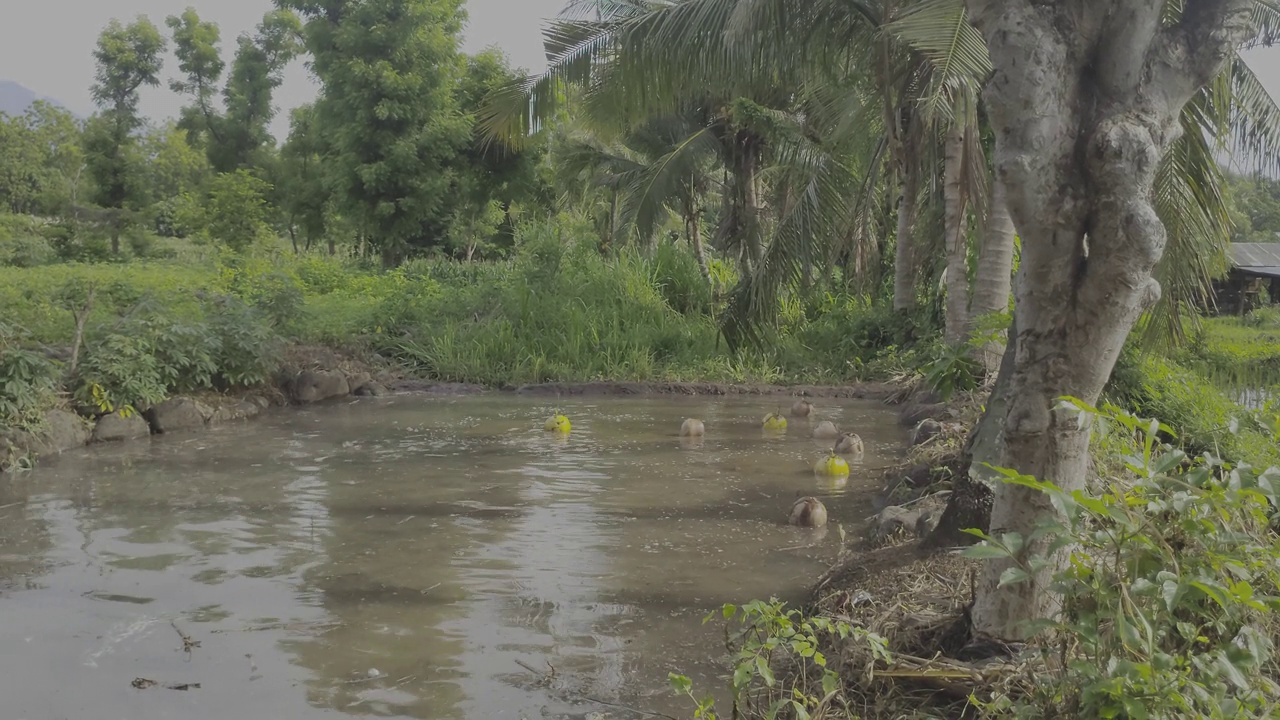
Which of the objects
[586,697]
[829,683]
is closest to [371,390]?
[586,697]

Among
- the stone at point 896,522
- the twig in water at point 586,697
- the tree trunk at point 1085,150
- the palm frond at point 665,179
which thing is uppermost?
the palm frond at point 665,179

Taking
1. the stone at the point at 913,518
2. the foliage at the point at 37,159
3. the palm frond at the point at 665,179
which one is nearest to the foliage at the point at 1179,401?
the stone at the point at 913,518

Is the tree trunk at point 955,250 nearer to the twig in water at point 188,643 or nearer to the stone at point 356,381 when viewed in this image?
the stone at point 356,381

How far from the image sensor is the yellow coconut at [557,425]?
35.2 ft

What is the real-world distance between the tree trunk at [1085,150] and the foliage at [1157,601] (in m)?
0.28

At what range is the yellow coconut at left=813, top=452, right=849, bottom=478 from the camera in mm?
8406

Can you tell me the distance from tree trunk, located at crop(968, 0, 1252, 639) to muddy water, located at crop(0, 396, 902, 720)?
6.49 ft

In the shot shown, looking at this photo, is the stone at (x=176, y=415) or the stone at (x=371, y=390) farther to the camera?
the stone at (x=371, y=390)

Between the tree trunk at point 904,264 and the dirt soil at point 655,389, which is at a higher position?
the tree trunk at point 904,264

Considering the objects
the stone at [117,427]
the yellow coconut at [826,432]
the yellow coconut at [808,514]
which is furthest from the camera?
the yellow coconut at [826,432]

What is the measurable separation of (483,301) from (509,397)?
3.10m

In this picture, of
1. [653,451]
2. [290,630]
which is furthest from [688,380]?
[290,630]

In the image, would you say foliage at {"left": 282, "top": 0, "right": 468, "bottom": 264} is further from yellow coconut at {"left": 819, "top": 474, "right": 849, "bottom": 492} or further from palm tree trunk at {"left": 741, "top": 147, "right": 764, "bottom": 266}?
yellow coconut at {"left": 819, "top": 474, "right": 849, "bottom": 492}

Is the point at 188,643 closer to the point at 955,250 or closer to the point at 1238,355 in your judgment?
the point at 955,250
